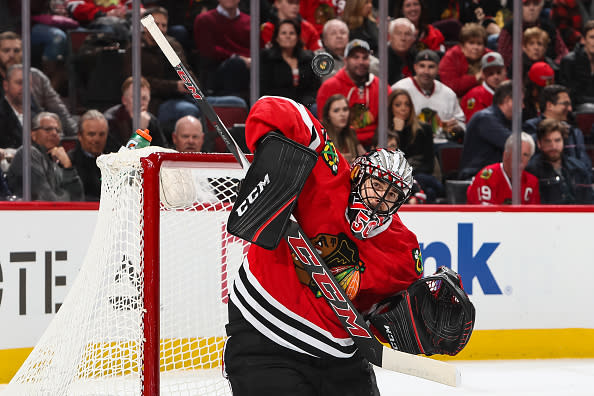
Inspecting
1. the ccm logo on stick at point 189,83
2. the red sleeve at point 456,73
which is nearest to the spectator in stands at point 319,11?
the red sleeve at point 456,73

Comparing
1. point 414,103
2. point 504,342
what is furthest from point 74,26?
point 504,342

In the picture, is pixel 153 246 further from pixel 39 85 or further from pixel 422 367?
pixel 39 85

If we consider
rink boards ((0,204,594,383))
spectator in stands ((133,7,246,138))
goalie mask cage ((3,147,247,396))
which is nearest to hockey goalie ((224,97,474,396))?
goalie mask cage ((3,147,247,396))

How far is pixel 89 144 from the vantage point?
3.96 meters

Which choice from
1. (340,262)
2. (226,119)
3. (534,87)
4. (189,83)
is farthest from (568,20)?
(340,262)

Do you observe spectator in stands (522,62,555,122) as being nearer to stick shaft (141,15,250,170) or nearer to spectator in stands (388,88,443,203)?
spectator in stands (388,88,443,203)

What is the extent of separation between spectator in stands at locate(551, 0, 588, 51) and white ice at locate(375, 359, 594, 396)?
1.73 meters

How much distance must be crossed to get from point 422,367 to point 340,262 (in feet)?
0.81

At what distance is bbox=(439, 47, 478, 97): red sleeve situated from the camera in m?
4.52

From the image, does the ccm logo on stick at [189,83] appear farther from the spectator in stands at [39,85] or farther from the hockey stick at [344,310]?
the spectator in stands at [39,85]

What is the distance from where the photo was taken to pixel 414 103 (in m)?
4.38

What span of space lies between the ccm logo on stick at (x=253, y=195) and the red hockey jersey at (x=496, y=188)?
9.56 feet

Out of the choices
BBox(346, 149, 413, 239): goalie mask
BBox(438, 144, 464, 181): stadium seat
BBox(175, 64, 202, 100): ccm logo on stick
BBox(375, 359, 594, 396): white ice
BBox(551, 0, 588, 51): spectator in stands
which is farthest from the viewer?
BBox(551, 0, 588, 51): spectator in stands

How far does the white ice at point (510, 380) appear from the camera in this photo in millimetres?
3354
